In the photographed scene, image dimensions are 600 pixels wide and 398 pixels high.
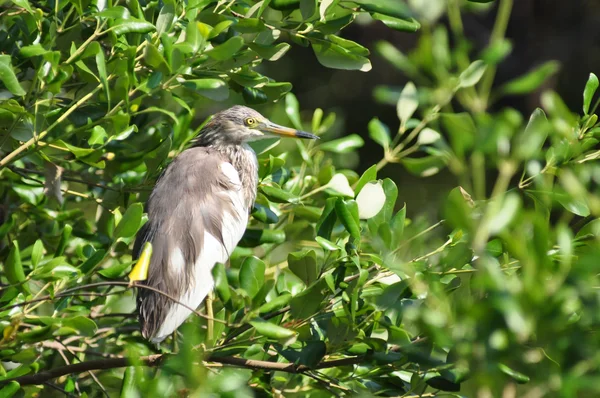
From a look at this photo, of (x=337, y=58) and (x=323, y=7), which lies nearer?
(x=323, y=7)

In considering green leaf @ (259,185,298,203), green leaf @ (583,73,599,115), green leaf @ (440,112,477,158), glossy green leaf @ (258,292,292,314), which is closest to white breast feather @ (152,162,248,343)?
green leaf @ (259,185,298,203)

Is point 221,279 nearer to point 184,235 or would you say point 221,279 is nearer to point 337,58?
point 337,58

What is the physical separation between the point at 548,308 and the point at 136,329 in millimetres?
1525

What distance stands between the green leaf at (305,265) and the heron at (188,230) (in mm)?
529

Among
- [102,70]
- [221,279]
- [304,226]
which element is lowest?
[304,226]

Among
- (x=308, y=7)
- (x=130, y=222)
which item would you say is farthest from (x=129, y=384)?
(x=308, y=7)

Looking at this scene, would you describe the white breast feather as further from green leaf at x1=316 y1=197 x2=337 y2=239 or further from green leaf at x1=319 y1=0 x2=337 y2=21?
green leaf at x1=319 y1=0 x2=337 y2=21

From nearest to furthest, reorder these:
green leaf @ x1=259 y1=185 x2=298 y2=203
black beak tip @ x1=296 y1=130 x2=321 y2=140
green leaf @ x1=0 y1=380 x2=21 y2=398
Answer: green leaf @ x1=0 y1=380 x2=21 y2=398, green leaf @ x1=259 y1=185 x2=298 y2=203, black beak tip @ x1=296 y1=130 x2=321 y2=140

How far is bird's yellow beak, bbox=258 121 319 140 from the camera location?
7.93 ft

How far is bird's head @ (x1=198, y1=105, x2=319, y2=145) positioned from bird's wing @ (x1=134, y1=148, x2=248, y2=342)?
12.6 inches

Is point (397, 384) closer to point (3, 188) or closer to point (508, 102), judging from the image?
point (3, 188)

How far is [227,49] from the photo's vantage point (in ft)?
5.22

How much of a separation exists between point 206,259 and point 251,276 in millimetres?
882

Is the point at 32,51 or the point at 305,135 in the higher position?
the point at 32,51
